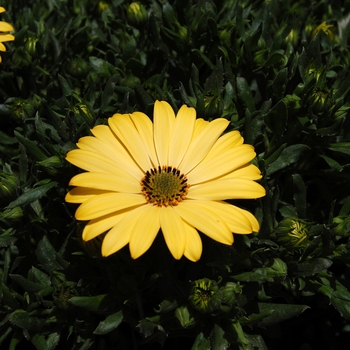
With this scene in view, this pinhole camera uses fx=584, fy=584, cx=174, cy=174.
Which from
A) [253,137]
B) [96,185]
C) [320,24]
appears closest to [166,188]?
[96,185]

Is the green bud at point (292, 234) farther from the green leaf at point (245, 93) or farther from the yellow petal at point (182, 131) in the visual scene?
the green leaf at point (245, 93)

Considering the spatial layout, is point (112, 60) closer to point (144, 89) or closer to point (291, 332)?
point (144, 89)

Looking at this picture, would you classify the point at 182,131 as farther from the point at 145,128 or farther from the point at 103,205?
the point at 103,205

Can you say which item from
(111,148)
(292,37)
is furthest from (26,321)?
(292,37)

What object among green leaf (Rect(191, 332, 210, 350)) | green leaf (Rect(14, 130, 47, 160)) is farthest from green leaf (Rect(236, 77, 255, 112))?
green leaf (Rect(191, 332, 210, 350))

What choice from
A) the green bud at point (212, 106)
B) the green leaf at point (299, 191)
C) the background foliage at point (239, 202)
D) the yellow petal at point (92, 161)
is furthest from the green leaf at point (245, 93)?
the yellow petal at point (92, 161)
